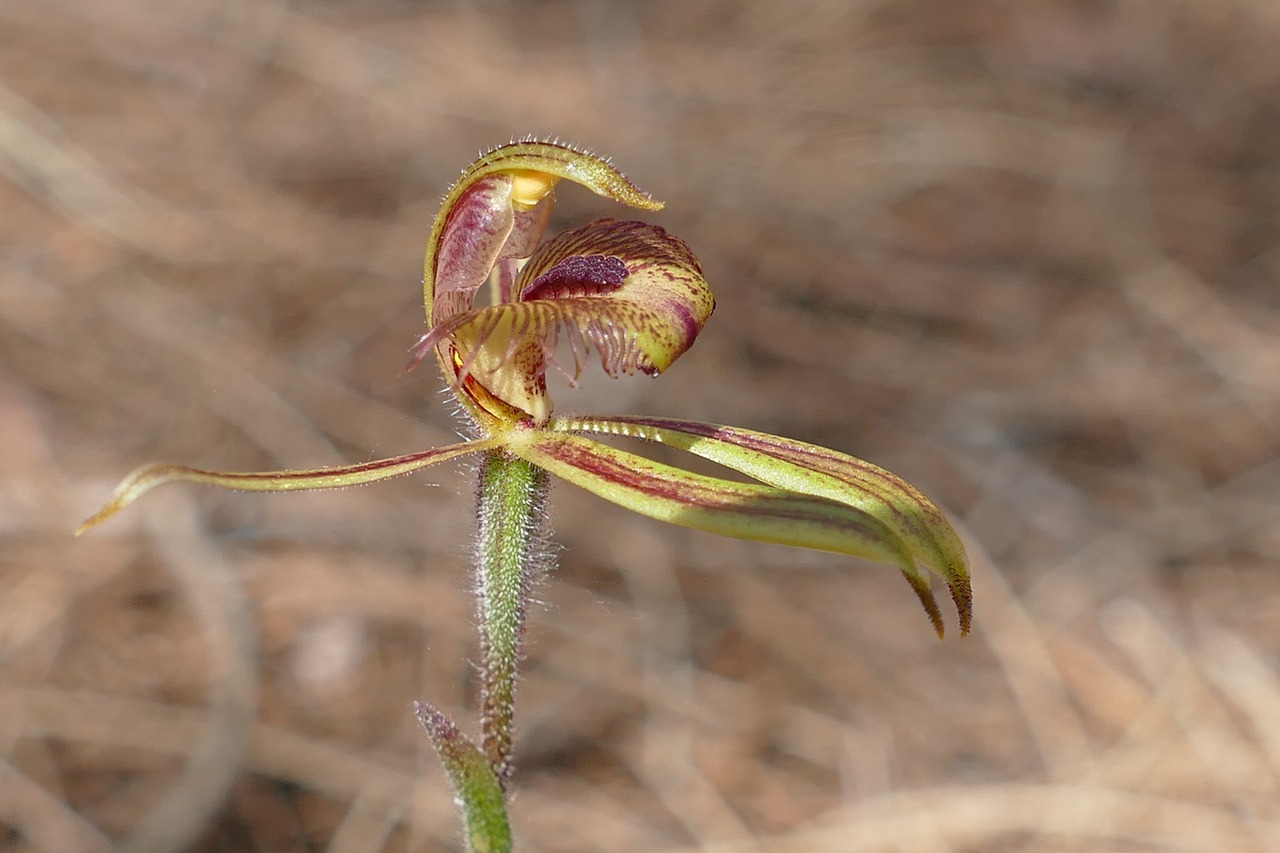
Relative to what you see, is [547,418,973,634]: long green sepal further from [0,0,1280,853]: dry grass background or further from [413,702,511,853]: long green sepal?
[0,0,1280,853]: dry grass background

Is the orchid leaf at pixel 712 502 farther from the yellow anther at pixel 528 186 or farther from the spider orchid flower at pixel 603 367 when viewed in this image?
the yellow anther at pixel 528 186

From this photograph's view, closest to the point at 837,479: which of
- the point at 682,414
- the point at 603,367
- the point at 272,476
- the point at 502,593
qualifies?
the point at 603,367

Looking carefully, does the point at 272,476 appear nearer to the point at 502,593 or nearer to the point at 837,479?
the point at 502,593

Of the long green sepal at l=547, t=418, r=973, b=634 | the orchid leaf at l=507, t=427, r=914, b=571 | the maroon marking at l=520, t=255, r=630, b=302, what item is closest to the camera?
the orchid leaf at l=507, t=427, r=914, b=571

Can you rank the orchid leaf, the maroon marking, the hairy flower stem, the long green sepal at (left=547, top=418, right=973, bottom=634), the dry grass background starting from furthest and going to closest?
the dry grass background < the maroon marking < the hairy flower stem < the long green sepal at (left=547, top=418, right=973, bottom=634) < the orchid leaf

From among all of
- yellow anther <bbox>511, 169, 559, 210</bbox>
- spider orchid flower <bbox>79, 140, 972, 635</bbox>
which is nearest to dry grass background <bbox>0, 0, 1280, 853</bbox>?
spider orchid flower <bbox>79, 140, 972, 635</bbox>

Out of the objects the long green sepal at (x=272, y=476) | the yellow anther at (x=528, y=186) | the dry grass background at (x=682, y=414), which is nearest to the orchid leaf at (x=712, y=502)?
the long green sepal at (x=272, y=476)

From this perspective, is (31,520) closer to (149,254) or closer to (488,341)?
(149,254)
